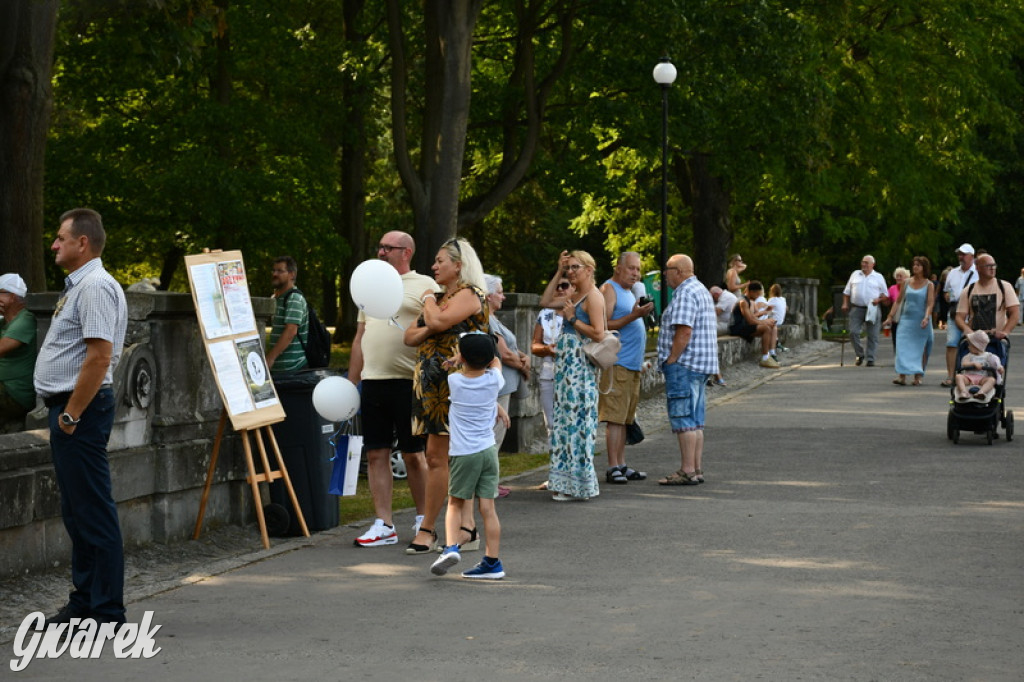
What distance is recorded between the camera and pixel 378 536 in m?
9.73

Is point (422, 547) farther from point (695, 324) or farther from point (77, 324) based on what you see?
point (695, 324)

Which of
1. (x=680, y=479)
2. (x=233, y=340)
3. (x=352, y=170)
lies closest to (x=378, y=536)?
(x=233, y=340)

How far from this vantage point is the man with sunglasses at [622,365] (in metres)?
12.9

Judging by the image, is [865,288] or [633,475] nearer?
[633,475]

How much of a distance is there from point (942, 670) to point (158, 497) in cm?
516

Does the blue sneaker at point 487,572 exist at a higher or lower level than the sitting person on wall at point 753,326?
lower

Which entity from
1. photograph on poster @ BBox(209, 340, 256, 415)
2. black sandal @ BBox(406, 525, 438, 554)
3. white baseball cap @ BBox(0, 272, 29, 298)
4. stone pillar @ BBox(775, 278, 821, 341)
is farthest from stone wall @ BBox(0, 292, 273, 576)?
stone pillar @ BBox(775, 278, 821, 341)

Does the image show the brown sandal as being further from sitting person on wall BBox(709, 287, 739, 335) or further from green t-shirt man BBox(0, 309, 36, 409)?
sitting person on wall BBox(709, 287, 739, 335)

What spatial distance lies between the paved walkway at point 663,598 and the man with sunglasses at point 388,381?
0.47 m

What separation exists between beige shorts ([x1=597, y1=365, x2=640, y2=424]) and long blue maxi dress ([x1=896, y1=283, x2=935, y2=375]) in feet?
31.9

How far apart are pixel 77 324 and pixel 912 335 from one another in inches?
664

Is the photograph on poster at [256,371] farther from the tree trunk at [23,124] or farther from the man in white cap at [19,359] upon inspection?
the tree trunk at [23,124]

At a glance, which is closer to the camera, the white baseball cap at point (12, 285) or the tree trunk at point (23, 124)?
the white baseball cap at point (12, 285)

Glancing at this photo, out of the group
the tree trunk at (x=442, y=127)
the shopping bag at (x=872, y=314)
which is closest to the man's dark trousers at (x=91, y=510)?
the tree trunk at (x=442, y=127)
